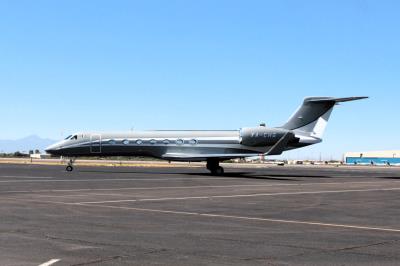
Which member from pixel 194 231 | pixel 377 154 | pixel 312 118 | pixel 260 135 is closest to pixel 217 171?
pixel 260 135

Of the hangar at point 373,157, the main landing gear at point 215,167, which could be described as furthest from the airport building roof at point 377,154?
the main landing gear at point 215,167

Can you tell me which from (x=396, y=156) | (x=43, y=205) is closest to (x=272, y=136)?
(x=43, y=205)

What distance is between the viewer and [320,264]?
880 centimetres

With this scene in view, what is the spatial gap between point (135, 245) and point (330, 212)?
856 cm

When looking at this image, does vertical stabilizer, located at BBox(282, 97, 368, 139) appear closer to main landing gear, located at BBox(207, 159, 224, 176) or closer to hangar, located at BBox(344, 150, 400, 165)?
main landing gear, located at BBox(207, 159, 224, 176)

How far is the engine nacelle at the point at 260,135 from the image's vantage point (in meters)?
46.6

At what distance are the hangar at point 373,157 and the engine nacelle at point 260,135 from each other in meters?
124

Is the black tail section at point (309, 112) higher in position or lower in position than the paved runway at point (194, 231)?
higher

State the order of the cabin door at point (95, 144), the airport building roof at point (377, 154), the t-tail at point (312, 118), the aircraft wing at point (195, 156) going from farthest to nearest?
the airport building roof at point (377, 154) → the t-tail at point (312, 118) → the cabin door at point (95, 144) → the aircraft wing at point (195, 156)

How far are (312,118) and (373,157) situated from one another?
136566 millimetres

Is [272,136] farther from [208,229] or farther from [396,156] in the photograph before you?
[396,156]

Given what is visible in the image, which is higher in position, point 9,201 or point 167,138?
point 167,138

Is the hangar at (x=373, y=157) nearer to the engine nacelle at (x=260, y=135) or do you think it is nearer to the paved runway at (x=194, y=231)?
the engine nacelle at (x=260, y=135)

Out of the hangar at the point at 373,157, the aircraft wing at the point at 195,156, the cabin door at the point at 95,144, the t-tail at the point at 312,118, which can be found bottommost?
the hangar at the point at 373,157
